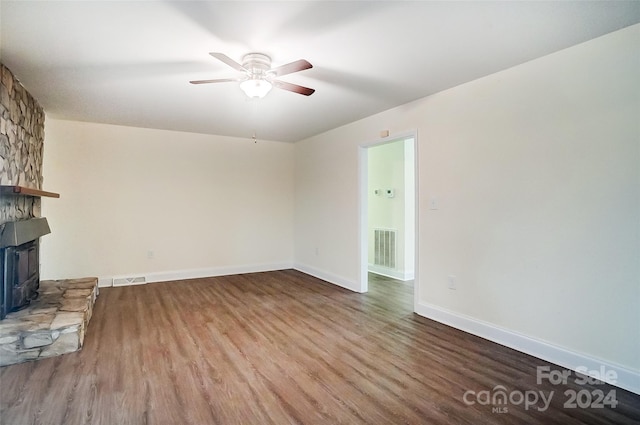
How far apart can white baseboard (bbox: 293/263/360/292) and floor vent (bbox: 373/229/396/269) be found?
1109 mm

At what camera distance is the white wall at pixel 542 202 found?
2141mm

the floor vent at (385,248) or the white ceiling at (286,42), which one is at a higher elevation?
the white ceiling at (286,42)

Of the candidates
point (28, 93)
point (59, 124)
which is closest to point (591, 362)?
point (28, 93)

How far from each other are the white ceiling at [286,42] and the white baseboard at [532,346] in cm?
229

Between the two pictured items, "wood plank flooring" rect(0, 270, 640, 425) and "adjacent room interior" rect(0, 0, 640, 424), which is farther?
"adjacent room interior" rect(0, 0, 640, 424)

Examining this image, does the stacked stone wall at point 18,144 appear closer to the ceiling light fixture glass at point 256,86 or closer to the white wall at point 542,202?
the ceiling light fixture glass at point 256,86

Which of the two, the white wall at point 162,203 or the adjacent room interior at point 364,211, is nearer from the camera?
the adjacent room interior at point 364,211

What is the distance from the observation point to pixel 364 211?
4.54 meters

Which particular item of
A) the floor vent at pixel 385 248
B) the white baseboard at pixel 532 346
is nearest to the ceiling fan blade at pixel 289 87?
the white baseboard at pixel 532 346

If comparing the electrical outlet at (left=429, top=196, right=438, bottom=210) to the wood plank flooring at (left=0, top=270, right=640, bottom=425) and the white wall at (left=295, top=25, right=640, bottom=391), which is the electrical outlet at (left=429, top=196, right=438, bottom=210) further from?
the wood plank flooring at (left=0, top=270, right=640, bottom=425)

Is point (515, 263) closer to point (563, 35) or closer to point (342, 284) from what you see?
point (563, 35)

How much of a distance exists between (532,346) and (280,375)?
2.05 meters

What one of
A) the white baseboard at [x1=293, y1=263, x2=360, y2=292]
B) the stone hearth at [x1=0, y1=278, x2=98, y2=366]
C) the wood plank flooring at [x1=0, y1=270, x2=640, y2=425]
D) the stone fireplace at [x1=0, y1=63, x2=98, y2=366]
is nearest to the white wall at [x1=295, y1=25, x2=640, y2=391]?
the wood plank flooring at [x1=0, y1=270, x2=640, y2=425]

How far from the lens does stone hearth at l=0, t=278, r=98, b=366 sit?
2.42m
